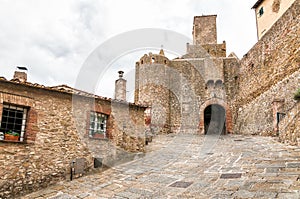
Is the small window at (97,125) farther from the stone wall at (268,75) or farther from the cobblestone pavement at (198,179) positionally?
the stone wall at (268,75)

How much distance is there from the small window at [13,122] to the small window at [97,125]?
7.17ft

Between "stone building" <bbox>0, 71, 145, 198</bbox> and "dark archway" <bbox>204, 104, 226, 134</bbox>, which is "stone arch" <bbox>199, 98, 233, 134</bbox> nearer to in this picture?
"dark archway" <bbox>204, 104, 226, 134</bbox>

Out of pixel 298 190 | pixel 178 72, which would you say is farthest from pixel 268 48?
pixel 298 190

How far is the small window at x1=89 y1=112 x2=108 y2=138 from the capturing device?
28.0ft

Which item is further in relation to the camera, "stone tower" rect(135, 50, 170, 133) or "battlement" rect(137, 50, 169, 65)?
"battlement" rect(137, 50, 169, 65)

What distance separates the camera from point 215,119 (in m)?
20.1

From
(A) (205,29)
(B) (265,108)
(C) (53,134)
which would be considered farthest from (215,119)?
(C) (53,134)

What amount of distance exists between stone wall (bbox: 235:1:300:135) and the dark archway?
77.3 inches

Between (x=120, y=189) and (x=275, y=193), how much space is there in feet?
11.8

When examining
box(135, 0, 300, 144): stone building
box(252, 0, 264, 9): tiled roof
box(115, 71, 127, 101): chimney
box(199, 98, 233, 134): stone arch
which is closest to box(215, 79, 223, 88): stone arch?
box(135, 0, 300, 144): stone building

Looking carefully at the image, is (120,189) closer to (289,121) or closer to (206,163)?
(206,163)

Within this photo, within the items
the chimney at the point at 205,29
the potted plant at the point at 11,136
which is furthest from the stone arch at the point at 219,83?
the potted plant at the point at 11,136

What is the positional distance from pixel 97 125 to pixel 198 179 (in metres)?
4.19

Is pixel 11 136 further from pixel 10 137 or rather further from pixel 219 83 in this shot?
pixel 219 83
